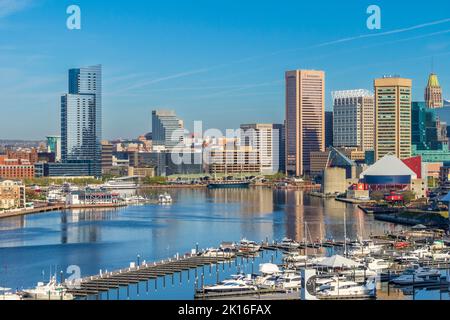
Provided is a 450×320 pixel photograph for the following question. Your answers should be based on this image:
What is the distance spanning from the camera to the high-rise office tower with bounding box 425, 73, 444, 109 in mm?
29406

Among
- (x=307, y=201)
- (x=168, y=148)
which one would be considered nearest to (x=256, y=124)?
(x=168, y=148)

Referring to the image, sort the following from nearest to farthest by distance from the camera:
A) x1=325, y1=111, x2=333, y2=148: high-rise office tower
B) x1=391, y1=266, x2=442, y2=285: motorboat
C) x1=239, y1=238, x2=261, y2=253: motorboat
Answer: x1=391, y1=266, x2=442, y2=285: motorboat → x1=239, y1=238, x2=261, y2=253: motorboat → x1=325, y1=111, x2=333, y2=148: high-rise office tower

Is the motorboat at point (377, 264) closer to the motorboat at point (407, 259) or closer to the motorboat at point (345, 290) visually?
the motorboat at point (407, 259)

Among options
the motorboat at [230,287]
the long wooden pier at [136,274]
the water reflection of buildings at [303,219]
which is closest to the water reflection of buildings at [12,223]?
the water reflection of buildings at [303,219]

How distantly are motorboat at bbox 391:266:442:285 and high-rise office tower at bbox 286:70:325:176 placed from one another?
21737 millimetres

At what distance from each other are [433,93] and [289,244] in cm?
2318

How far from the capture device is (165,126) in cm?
3256

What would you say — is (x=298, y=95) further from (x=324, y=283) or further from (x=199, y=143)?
(x=324, y=283)

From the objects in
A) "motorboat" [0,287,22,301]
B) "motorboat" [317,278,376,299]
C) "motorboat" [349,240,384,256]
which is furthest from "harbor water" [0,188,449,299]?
"motorboat" [349,240,384,256]

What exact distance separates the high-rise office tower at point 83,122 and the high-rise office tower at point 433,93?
11.7 metres

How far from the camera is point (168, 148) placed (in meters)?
29.4

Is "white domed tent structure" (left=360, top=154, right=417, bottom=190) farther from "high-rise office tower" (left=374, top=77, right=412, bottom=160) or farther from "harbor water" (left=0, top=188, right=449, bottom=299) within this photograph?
"high-rise office tower" (left=374, top=77, right=412, bottom=160)
